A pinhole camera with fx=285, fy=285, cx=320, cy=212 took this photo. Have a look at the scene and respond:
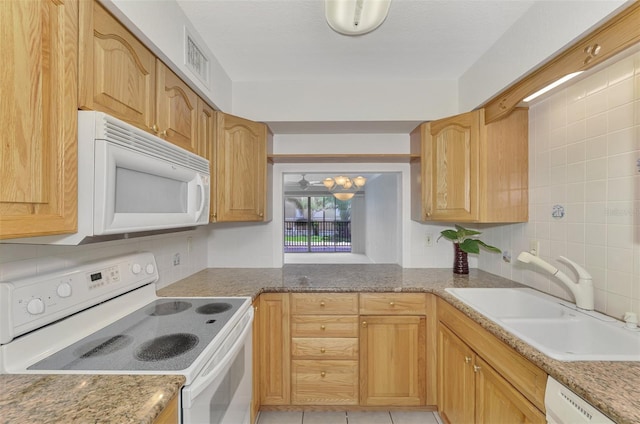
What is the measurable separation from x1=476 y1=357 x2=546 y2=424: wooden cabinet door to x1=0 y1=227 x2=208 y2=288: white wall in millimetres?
1814

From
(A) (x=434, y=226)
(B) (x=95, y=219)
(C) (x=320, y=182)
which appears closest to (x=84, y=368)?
(B) (x=95, y=219)

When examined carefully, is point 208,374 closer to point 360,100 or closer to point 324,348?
point 324,348

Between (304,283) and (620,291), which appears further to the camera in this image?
(304,283)

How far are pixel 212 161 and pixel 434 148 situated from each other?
5.14ft

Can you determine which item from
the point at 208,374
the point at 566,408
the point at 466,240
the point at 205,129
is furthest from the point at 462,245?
the point at 205,129

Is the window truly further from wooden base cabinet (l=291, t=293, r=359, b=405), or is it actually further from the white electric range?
the white electric range

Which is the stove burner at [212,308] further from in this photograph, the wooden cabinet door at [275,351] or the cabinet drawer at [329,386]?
the cabinet drawer at [329,386]

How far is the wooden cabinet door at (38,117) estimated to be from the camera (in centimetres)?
69

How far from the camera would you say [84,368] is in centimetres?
88

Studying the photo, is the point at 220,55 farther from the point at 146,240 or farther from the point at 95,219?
the point at 95,219

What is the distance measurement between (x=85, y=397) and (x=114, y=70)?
105 cm

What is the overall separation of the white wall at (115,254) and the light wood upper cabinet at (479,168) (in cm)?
184

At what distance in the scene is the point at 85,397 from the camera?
2.43 feet

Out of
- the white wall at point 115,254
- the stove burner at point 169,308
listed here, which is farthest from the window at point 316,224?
the stove burner at point 169,308
